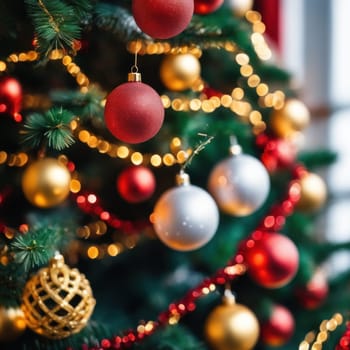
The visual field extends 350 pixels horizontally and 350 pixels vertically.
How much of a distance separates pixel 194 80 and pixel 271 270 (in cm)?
28

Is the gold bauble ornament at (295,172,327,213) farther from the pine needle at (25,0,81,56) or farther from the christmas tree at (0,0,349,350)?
the pine needle at (25,0,81,56)

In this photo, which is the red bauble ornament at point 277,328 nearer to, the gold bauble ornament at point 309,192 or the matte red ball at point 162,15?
the gold bauble ornament at point 309,192

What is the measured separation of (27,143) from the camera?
26.0 inches

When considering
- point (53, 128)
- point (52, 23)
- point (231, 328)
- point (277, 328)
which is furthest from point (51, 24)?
point (277, 328)

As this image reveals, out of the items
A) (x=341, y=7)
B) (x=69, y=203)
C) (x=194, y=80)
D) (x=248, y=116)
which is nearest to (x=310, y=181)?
(x=248, y=116)

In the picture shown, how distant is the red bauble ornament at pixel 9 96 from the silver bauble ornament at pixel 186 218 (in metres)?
0.22

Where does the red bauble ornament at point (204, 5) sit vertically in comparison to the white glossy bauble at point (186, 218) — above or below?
above

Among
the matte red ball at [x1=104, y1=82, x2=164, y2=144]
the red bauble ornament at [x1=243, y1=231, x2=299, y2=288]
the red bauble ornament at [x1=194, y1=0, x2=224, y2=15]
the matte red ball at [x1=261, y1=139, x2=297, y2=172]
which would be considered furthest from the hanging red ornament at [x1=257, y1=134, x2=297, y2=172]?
the matte red ball at [x1=104, y1=82, x2=164, y2=144]

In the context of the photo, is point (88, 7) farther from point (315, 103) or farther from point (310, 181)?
point (315, 103)

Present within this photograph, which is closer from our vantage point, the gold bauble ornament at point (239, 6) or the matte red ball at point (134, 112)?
the matte red ball at point (134, 112)

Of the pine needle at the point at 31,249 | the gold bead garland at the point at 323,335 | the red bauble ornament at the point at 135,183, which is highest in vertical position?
the red bauble ornament at the point at 135,183

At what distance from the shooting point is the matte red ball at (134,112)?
0.57 metres

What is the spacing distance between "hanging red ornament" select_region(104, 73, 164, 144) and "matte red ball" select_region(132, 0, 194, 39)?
0.06 metres

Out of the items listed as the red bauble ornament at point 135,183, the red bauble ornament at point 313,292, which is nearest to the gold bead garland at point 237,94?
the red bauble ornament at point 135,183
